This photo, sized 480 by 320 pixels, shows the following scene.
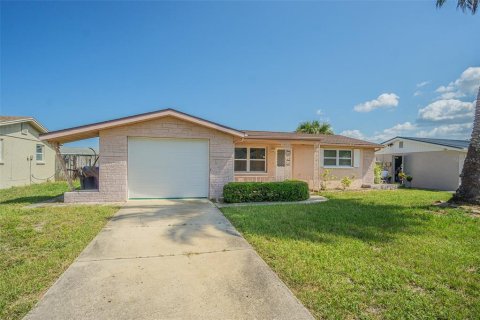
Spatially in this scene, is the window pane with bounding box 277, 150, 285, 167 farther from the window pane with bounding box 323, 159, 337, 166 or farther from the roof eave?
the roof eave

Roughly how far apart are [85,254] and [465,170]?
11.3 metres

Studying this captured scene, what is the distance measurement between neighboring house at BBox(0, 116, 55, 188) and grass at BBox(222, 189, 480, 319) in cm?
1539

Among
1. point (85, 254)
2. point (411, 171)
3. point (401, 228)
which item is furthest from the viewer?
point (411, 171)

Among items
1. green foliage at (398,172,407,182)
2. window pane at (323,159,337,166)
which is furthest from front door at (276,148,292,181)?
green foliage at (398,172,407,182)

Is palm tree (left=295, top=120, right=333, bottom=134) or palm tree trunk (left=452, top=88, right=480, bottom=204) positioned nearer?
palm tree trunk (left=452, top=88, right=480, bottom=204)

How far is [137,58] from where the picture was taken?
1527cm

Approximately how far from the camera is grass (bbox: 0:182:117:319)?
10.4ft

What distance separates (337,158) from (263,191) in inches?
306

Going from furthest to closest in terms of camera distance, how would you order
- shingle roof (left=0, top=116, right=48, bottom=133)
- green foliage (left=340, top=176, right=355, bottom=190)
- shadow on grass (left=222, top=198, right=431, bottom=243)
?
1. shingle roof (left=0, top=116, right=48, bottom=133)
2. green foliage (left=340, top=176, right=355, bottom=190)
3. shadow on grass (left=222, top=198, right=431, bottom=243)

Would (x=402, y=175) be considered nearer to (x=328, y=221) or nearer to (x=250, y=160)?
(x=250, y=160)

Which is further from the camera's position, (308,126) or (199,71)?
(308,126)

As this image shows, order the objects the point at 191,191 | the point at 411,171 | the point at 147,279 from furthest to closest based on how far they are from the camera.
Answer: the point at 411,171, the point at 191,191, the point at 147,279

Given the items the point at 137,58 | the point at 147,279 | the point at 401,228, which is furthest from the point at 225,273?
the point at 137,58

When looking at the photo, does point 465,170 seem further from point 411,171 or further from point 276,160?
point 411,171
